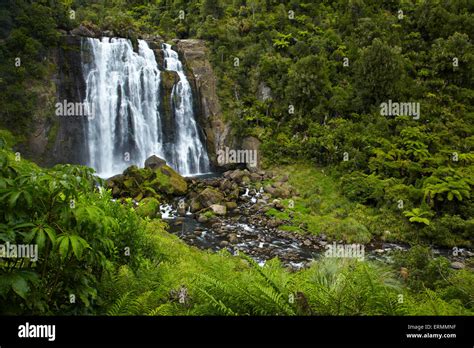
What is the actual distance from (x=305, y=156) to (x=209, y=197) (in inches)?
342

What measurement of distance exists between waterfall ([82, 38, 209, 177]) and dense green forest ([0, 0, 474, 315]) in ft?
9.72

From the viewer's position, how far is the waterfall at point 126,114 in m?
26.8

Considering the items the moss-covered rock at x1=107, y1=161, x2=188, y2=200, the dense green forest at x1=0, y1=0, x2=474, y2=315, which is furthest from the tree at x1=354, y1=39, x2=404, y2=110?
the moss-covered rock at x1=107, y1=161, x2=188, y2=200

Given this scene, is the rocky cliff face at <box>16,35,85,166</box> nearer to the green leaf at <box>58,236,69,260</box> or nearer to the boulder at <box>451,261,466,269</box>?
the boulder at <box>451,261,466,269</box>

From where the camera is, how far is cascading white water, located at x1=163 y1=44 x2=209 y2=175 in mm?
28688

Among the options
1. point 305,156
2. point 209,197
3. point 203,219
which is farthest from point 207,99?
point 203,219

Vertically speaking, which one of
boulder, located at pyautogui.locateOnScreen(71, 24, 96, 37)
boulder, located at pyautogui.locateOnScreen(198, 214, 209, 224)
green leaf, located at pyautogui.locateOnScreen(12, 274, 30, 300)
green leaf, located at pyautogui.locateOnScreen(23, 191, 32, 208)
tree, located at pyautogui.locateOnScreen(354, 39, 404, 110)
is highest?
boulder, located at pyautogui.locateOnScreen(71, 24, 96, 37)

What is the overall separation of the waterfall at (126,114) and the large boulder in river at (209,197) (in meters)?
7.62

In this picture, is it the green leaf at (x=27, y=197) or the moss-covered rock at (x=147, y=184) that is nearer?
the green leaf at (x=27, y=197)

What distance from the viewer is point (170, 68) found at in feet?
99.6

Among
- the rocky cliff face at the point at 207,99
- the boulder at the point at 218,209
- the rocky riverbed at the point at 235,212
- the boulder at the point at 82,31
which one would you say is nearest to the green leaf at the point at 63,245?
the rocky riverbed at the point at 235,212

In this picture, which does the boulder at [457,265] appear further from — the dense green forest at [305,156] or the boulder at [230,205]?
the boulder at [230,205]

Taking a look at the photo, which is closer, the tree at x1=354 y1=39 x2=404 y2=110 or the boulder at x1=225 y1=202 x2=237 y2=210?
the boulder at x1=225 y1=202 x2=237 y2=210
